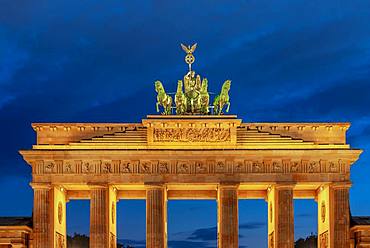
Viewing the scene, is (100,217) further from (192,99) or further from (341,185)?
(341,185)

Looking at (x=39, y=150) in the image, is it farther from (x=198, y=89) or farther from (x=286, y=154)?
(x=286, y=154)

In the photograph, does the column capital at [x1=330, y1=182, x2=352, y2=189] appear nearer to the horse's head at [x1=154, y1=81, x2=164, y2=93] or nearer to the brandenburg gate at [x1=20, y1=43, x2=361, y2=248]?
the brandenburg gate at [x1=20, y1=43, x2=361, y2=248]

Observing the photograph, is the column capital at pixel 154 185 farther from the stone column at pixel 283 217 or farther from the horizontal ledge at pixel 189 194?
the stone column at pixel 283 217

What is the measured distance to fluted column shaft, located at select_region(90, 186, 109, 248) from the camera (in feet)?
228

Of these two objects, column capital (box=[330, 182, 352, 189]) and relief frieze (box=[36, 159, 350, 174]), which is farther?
relief frieze (box=[36, 159, 350, 174])

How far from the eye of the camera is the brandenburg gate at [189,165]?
2749 inches

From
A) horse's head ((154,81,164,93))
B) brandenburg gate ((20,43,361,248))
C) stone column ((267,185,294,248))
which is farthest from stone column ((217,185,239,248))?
horse's head ((154,81,164,93))

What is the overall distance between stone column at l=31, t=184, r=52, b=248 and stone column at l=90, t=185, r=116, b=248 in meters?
3.31

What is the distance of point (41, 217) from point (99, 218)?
4.45m

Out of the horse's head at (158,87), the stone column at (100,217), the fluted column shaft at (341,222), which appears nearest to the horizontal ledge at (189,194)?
the stone column at (100,217)

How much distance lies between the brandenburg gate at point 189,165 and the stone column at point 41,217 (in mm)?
77

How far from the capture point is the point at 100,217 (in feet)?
229

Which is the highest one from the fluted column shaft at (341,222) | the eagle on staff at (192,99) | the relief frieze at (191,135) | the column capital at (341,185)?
the eagle on staff at (192,99)

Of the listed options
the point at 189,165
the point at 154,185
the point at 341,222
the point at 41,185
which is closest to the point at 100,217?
the point at 154,185
